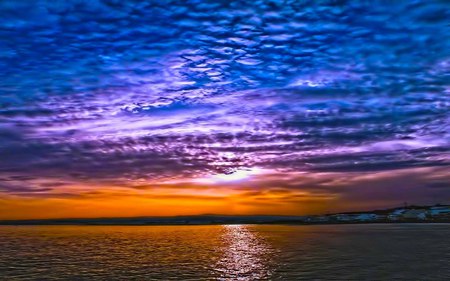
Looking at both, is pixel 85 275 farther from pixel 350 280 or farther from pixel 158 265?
pixel 350 280

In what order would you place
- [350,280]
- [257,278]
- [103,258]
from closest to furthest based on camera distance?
[350,280] → [257,278] → [103,258]

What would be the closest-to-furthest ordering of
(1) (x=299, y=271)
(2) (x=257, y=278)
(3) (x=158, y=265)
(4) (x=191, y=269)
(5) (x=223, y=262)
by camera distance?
(2) (x=257, y=278)
(1) (x=299, y=271)
(4) (x=191, y=269)
(3) (x=158, y=265)
(5) (x=223, y=262)

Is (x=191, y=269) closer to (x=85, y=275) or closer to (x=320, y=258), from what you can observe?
(x=85, y=275)

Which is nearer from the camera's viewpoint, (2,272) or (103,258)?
(2,272)

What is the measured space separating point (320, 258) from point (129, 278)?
34078mm

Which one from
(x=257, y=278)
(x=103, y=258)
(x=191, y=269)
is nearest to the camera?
(x=257, y=278)

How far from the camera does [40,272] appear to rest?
5894 cm

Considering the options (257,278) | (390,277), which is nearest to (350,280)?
(390,277)

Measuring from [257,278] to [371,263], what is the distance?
2294 centimetres

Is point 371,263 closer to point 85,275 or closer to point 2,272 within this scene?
point 85,275

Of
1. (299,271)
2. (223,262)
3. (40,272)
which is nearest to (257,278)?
(299,271)

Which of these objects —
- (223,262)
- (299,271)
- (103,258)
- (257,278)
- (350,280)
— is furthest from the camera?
(103,258)

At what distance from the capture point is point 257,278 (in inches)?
2103

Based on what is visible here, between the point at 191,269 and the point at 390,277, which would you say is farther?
the point at 191,269
